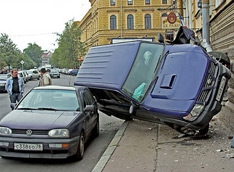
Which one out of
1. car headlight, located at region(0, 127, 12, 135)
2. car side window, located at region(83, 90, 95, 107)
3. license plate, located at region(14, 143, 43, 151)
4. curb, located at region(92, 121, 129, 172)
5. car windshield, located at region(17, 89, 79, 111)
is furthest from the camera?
car side window, located at region(83, 90, 95, 107)

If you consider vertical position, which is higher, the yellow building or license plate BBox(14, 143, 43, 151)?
A: the yellow building

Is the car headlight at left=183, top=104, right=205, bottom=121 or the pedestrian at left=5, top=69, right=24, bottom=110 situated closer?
the car headlight at left=183, top=104, right=205, bottom=121

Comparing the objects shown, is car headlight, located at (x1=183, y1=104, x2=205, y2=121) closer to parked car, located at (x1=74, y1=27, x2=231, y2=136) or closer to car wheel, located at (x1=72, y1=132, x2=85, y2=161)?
parked car, located at (x1=74, y1=27, x2=231, y2=136)

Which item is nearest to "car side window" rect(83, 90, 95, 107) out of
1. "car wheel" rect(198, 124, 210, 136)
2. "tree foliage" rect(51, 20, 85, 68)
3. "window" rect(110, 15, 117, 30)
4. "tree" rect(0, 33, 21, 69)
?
"car wheel" rect(198, 124, 210, 136)

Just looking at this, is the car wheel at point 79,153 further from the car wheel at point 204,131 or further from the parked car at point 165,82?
the car wheel at point 204,131

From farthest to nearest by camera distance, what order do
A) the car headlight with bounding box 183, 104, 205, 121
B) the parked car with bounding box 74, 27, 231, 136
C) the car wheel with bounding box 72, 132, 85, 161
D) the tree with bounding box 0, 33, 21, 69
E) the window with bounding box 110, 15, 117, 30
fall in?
the tree with bounding box 0, 33, 21, 69
the window with bounding box 110, 15, 117, 30
the parked car with bounding box 74, 27, 231, 136
the car headlight with bounding box 183, 104, 205, 121
the car wheel with bounding box 72, 132, 85, 161

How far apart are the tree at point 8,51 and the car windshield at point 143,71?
2681 inches

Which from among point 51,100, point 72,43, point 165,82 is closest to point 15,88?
point 51,100

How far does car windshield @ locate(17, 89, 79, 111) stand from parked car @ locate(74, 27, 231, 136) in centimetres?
102

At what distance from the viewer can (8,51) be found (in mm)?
77375

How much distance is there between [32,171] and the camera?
689 centimetres

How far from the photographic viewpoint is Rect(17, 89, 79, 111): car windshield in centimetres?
840

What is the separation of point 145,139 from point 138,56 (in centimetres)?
195

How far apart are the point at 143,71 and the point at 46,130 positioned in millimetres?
3059
